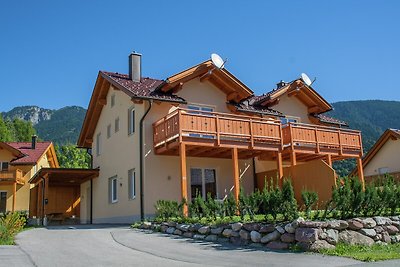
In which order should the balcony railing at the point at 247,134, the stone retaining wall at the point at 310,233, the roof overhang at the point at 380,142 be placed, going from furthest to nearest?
the roof overhang at the point at 380,142
the balcony railing at the point at 247,134
the stone retaining wall at the point at 310,233

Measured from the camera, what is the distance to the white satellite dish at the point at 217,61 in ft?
69.1

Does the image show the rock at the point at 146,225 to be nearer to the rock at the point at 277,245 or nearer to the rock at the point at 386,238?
the rock at the point at 277,245

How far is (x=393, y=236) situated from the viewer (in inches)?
479

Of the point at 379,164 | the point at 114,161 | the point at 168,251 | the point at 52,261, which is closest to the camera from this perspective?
the point at 52,261

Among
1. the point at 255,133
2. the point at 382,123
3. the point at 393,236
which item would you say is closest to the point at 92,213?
the point at 255,133

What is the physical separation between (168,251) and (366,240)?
5.11 meters

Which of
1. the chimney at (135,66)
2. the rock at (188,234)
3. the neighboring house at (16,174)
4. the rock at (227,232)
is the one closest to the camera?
the rock at (227,232)

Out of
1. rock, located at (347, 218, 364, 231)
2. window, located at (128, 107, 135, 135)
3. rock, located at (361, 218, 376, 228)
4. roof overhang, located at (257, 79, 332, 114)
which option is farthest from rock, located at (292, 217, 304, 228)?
roof overhang, located at (257, 79, 332, 114)

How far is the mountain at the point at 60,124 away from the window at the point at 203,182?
9723 cm

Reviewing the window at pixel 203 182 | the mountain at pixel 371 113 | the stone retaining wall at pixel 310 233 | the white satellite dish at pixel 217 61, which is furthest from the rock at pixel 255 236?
the mountain at pixel 371 113

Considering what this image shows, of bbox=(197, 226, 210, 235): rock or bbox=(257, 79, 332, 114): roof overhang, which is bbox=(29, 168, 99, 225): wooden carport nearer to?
bbox=(257, 79, 332, 114): roof overhang

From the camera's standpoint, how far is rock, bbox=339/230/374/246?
1106 cm

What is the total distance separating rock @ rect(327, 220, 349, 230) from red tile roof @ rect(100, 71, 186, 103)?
10.4m

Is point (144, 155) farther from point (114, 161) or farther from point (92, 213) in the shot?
point (92, 213)
